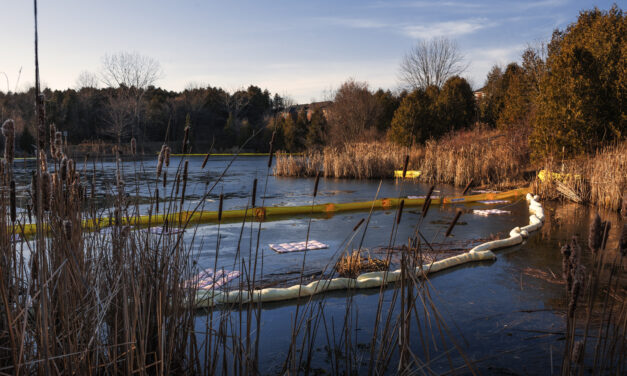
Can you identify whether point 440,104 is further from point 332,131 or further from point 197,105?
point 197,105

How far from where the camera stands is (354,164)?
13.5 metres

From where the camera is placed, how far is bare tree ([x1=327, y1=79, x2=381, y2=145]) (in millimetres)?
24578

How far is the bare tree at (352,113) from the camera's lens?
24.6 meters

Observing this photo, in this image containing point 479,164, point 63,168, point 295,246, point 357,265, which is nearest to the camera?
point 63,168

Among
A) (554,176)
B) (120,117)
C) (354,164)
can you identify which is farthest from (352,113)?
(120,117)

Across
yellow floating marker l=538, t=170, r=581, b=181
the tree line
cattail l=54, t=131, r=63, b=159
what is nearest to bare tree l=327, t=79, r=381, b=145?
the tree line

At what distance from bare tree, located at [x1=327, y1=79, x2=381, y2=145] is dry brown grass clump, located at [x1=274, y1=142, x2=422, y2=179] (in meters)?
9.74

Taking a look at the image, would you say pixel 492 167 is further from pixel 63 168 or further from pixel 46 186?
pixel 46 186

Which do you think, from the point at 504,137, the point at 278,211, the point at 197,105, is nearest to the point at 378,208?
the point at 278,211

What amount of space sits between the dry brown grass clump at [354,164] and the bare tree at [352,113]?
9.74 metres

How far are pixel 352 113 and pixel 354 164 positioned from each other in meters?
12.1

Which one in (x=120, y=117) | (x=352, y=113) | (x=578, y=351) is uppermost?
(x=352, y=113)

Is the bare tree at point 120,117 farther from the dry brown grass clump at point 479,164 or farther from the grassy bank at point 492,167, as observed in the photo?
the dry brown grass clump at point 479,164

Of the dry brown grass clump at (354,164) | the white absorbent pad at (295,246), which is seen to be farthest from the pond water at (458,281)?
the dry brown grass clump at (354,164)
